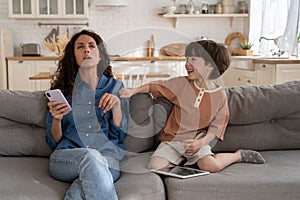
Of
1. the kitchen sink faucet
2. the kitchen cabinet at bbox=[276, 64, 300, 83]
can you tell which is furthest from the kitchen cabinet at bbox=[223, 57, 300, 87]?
the kitchen sink faucet

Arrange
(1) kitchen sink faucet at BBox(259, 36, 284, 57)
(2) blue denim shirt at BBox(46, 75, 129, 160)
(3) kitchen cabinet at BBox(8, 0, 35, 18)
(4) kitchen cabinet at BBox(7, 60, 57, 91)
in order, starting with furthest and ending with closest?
(3) kitchen cabinet at BBox(8, 0, 35, 18) → (4) kitchen cabinet at BBox(7, 60, 57, 91) → (1) kitchen sink faucet at BBox(259, 36, 284, 57) → (2) blue denim shirt at BBox(46, 75, 129, 160)

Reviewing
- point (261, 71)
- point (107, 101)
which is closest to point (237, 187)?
point (107, 101)

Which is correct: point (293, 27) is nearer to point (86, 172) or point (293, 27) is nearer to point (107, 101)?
point (107, 101)

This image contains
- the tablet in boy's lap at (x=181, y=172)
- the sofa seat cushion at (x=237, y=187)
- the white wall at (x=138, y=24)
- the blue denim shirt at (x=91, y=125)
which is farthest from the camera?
the white wall at (x=138, y=24)

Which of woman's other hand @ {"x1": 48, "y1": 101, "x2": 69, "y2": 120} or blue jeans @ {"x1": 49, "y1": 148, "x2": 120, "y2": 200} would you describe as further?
woman's other hand @ {"x1": 48, "y1": 101, "x2": 69, "y2": 120}

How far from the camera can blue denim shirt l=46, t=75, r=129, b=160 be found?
2.09 m

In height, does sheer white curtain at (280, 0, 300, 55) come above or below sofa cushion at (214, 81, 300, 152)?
above

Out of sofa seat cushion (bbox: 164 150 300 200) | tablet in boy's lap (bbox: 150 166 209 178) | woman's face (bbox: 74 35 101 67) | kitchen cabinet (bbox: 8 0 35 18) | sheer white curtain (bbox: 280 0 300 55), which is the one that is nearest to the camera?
sofa seat cushion (bbox: 164 150 300 200)

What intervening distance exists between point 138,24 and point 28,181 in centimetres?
493

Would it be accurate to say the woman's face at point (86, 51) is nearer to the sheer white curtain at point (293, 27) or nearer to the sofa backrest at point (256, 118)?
the sofa backrest at point (256, 118)

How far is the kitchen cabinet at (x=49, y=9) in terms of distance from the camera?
241 inches

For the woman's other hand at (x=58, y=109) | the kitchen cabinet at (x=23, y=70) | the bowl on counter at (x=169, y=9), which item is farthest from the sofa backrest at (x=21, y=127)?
the bowl on counter at (x=169, y=9)

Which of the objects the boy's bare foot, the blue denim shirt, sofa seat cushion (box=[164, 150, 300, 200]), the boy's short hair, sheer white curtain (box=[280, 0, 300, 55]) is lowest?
sofa seat cushion (box=[164, 150, 300, 200])

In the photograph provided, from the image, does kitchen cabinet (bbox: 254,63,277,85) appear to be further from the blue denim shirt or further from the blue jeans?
the blue jeans
